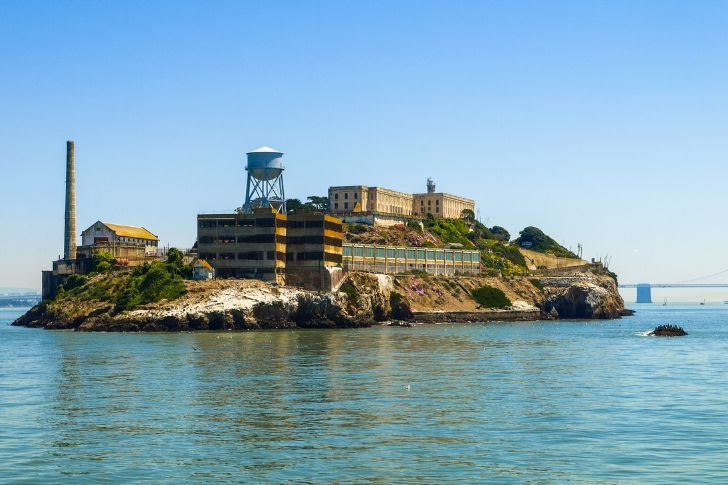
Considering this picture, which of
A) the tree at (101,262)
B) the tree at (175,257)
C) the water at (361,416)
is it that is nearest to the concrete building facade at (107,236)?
the tree at (101,262)

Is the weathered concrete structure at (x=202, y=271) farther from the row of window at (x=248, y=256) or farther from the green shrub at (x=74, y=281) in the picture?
the green shrub at (x=74, y=281)

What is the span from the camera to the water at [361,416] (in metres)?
39.8

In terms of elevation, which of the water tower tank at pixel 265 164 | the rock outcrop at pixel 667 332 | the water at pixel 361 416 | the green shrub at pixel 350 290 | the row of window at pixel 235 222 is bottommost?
the water at pixel 361 416

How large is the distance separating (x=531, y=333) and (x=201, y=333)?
4697 centimetres

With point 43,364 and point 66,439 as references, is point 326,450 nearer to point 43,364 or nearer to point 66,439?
point 66,439

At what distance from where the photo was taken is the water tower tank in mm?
191625

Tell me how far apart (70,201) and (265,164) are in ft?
121

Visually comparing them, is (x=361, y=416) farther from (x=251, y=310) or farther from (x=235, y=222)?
(x=235, y=222)

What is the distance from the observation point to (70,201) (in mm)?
182875

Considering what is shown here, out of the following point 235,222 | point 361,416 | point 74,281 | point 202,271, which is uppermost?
point 235,222

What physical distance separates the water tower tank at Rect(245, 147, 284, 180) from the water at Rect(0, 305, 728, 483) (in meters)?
95.4

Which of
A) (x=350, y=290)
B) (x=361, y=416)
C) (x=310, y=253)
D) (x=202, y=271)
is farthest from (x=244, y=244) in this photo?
(x=361, y=416)

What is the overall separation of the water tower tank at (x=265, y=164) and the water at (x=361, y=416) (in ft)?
313

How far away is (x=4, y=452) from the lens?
1710 inches
